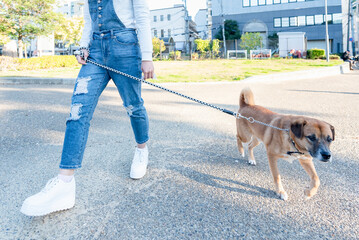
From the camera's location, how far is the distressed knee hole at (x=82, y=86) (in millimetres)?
2217

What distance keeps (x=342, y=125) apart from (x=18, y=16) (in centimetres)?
2028

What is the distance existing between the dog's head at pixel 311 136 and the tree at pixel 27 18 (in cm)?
2026

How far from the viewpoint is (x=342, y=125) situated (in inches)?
183

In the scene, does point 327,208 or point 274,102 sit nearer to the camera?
point 327,208

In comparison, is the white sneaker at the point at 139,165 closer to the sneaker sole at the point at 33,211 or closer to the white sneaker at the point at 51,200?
the white sneaker at the point at 51,200

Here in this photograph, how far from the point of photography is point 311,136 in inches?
88.0

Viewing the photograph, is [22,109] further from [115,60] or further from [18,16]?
[18,16]

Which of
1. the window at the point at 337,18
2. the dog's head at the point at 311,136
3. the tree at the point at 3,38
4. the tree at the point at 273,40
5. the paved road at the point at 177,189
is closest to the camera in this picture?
the paved road at the point at 177,189

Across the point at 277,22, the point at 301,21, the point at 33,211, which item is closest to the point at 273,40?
the point at 277,22

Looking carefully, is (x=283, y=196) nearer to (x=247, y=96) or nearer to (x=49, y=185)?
(x=247, y=96)

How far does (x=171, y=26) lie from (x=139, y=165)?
210ft

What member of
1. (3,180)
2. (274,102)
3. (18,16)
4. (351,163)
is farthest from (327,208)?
(18,16)

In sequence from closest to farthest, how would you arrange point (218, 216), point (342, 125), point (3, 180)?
1. point (218, 216)
2. point (3, 180)
3. point (342, 125)

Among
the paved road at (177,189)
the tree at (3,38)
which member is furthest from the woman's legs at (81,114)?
the tree at (3,38)
